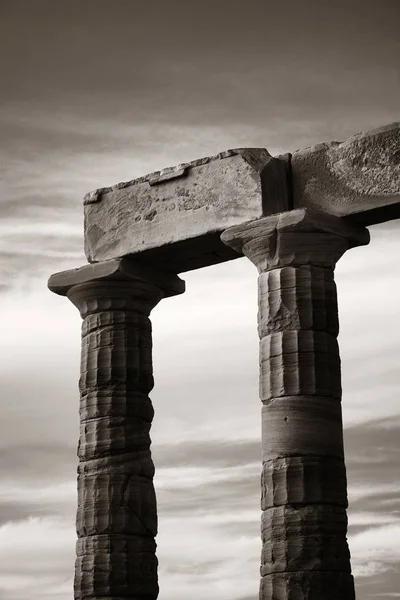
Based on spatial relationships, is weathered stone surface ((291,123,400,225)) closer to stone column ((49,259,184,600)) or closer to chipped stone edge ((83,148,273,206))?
chipped stone edge ((83,148,273,206))

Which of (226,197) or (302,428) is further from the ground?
(226,197)

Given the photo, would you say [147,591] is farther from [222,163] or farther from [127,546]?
[222,163]

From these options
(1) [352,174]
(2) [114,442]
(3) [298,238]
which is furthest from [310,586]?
(1) [352,174]

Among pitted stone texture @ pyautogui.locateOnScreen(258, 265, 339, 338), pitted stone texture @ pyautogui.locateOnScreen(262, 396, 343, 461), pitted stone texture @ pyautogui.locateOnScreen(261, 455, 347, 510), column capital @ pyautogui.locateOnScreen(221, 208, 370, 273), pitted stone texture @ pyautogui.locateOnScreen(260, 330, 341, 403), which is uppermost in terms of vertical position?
column capital @ pyautogui.locateOnScreen(221, 208, 370, 273)

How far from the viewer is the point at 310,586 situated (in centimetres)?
1862

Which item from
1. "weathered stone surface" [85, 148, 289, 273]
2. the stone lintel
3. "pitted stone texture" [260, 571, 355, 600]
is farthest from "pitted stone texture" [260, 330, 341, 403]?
the stone lintel

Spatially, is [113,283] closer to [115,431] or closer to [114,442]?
[115,431]

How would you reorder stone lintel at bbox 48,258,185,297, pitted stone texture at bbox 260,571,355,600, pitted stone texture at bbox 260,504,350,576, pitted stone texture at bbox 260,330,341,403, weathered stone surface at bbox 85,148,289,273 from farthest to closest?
stone lintel at bbox 48,258,185,297, weathered stone surface at bbox 85,148,289,273, pitted stone texture at bbox 260,330,341,403, pitted stone texture at bbox 260,504,350,576, pitted stone texture at bbox 260,571,355,600

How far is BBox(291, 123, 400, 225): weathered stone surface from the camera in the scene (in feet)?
64.1

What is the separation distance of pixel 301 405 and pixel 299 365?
586 mm

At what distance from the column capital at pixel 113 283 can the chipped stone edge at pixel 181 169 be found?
4.24ft

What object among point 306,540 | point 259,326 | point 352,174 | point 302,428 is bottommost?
point 306,540

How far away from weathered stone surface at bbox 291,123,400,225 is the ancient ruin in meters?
0.02

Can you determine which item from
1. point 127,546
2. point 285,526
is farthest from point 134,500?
point 285,526
